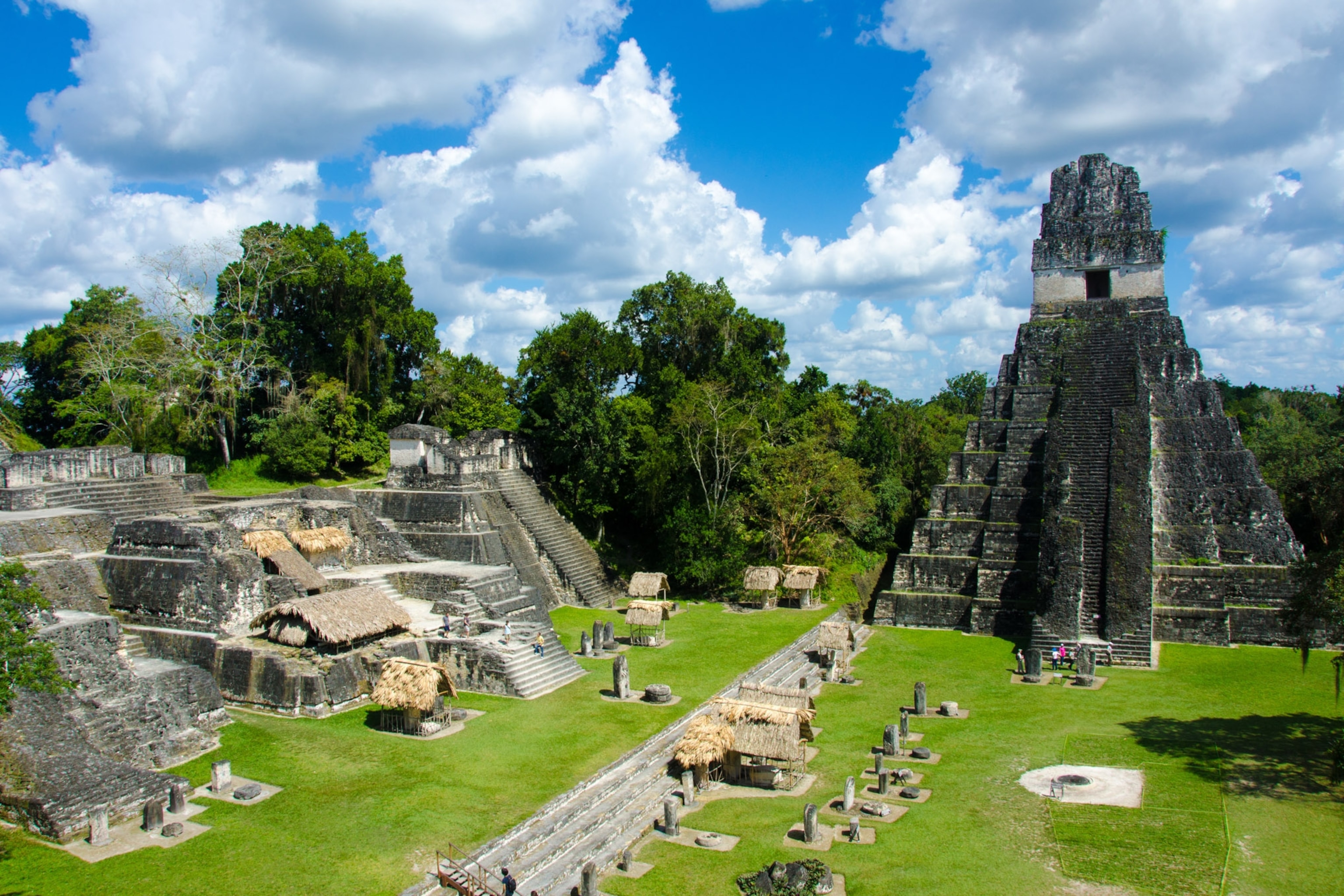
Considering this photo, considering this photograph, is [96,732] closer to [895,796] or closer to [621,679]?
[621,679]

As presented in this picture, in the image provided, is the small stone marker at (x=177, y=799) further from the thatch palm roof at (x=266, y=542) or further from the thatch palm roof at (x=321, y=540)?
the thatch palm roof at (x=321, y=540)

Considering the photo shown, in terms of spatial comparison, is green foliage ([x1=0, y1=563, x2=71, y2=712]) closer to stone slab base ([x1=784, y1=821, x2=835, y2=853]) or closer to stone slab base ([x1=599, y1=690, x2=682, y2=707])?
stone slab base ([x1=599, y1=690, x2=682, y2=707])

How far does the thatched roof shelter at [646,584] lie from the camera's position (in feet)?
83.6

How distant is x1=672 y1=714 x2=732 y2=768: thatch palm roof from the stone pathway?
22.4 inches

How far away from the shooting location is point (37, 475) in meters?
23.3

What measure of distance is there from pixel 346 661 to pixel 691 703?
23.9 feet

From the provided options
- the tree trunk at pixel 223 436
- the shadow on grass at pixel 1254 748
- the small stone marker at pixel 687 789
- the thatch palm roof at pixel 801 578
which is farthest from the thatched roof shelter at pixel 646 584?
the tree trunk at pixel 223 436

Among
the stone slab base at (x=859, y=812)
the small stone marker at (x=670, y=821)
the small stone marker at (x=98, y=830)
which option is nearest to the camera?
the small stone marker at (x=98, y=830)

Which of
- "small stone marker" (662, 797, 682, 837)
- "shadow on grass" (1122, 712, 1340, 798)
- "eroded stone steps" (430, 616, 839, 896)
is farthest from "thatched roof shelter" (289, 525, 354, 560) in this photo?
"shadow on grass" (1122, 712, 1340, 798)

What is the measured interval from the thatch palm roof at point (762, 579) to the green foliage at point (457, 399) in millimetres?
12326

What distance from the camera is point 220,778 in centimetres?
1335

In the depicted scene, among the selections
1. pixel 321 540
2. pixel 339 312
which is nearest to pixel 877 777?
pixel 321 540

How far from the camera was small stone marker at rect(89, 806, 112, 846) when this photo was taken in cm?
1166

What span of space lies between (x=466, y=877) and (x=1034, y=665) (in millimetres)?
14265
